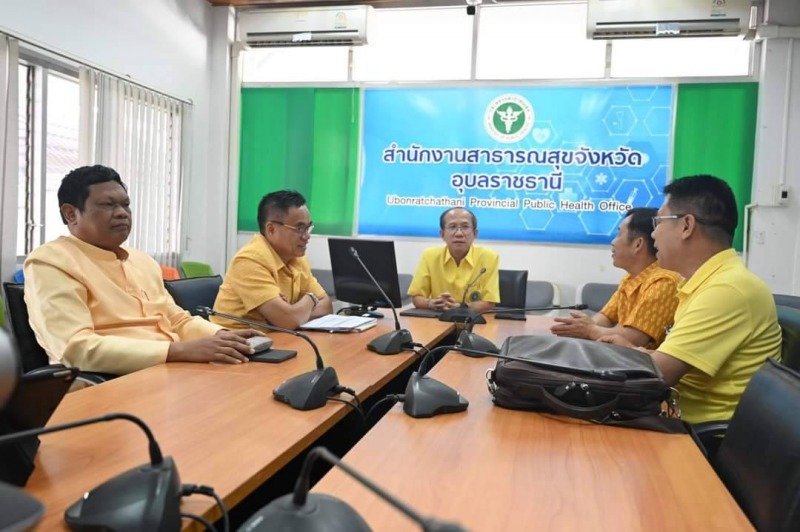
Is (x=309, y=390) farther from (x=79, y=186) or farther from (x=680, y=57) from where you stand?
(x=680, y=57)

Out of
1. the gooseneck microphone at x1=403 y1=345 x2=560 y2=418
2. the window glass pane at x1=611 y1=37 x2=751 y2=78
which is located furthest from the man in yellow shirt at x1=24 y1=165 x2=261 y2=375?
the window glass pane at x1=611 y1=37 x2=751 y2=78

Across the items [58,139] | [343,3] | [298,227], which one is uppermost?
[343,3]

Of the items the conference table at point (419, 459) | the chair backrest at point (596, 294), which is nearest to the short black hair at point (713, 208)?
the conference table at point (419, 459)

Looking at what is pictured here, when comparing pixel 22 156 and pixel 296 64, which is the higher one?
pixel 296 64

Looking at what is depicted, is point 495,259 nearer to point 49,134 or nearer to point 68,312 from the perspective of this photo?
point 68,312

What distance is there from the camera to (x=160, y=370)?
1726 millimetres

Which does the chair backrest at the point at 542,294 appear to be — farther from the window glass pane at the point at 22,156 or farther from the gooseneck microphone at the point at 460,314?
the window glass pane at the point at 22,156

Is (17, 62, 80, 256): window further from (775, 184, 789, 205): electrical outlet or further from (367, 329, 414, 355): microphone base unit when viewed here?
(775, 184, 789, 205): electrical outlet

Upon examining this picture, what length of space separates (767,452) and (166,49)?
195 inches

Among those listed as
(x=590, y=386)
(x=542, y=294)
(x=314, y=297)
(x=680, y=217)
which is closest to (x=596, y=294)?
(x=542, y=294)

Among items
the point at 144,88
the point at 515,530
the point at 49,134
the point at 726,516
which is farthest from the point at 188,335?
the point at 144,88

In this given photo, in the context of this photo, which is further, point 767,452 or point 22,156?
point 22,156

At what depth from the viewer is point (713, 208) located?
1.78 meters

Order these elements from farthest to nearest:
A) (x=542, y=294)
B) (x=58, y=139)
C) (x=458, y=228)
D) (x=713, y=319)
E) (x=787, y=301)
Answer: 1. (x=542, y=294)
2. (x=58, y=139)
3. (x=458, y=228)
4. (x=787, y=301)
5. (x=713, y=319)
